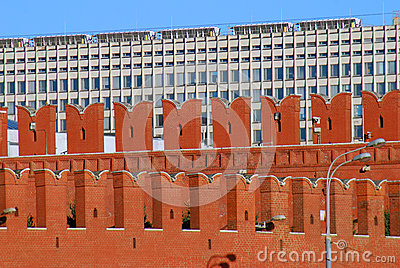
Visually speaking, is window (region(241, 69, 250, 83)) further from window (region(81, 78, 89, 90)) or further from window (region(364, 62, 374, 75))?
window (region(81, 78, 89, 90))

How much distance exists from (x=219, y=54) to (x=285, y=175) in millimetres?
50714

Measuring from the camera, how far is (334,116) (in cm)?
3666

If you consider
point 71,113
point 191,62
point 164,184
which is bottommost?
point 164,184

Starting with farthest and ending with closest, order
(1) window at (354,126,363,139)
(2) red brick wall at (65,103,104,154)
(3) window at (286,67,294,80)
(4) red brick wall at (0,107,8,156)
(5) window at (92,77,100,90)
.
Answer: (5) window at (92,77,100,90) → (3) window at (286,67,294,80) → (1) window at (354,126,363,139) → (4) red brick wall at (0,107,8,156) → (2) red brick wall at (65,103,104,154)

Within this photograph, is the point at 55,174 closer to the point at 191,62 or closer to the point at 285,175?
the point at 285,175

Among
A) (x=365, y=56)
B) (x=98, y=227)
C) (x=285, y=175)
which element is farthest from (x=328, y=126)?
(x=365, y=56)

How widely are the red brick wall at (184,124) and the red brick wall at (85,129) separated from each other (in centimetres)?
281

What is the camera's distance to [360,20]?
85.1m

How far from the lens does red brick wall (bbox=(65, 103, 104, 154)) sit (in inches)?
1523

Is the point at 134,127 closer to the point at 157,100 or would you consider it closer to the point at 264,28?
the point at 264,28

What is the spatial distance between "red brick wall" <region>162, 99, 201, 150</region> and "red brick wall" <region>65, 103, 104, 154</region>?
2.81m

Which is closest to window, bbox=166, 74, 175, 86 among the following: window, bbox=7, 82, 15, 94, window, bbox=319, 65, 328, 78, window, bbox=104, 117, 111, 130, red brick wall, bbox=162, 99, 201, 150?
window, bbox=104, 117, 111, 130

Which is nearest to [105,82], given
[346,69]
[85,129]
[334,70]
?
[334,70]

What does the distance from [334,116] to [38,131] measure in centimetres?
1243
